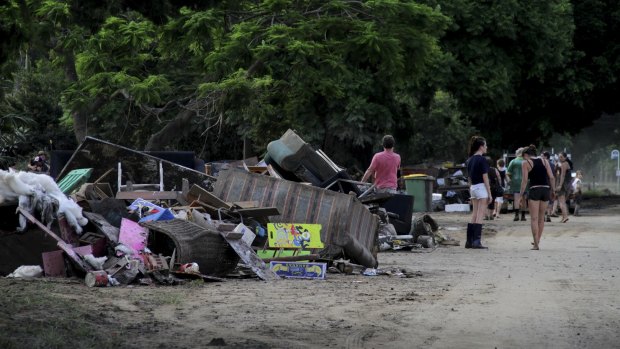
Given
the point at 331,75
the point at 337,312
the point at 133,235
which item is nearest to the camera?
the point at 337,312

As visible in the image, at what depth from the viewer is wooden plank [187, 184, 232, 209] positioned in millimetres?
16047

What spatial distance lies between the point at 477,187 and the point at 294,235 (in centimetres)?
600

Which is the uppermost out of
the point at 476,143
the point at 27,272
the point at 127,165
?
the point at 476,143

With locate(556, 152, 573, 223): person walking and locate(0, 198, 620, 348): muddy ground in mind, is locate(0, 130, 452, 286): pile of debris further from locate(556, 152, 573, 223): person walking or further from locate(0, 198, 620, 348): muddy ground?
locate(556, 152, 573, 223): person walking

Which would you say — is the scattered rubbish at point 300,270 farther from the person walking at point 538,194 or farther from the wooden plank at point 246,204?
the person walking at point 538,194

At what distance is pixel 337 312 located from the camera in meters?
10.7

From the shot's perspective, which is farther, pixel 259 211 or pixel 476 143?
pixel 476 143

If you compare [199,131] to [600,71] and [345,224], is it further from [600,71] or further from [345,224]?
[345,224]

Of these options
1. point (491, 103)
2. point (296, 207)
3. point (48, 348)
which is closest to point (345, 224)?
point (296, 207)

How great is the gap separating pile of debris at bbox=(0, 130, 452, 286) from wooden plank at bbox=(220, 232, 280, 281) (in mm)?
16

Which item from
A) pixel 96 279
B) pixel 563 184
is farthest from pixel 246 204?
pixel 563 184

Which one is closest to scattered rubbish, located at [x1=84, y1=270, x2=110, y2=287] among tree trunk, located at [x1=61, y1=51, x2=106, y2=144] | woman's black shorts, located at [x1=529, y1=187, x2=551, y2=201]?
woman's black shorts, located at [x1=529, y1=187, x2=551, y2=201]

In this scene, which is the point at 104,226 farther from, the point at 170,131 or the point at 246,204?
the point at 170,131

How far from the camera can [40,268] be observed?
12.9 metres
